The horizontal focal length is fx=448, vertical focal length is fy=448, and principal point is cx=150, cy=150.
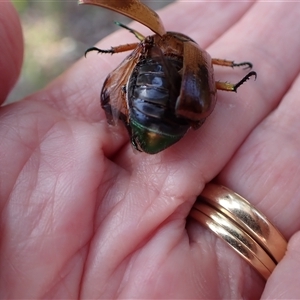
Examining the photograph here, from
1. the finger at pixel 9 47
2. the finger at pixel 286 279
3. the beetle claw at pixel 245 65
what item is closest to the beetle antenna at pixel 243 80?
the beetle claw at pixel 245 65

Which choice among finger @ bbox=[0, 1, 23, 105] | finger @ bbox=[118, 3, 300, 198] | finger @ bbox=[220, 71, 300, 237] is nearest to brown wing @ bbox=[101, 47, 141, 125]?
finger @ bbox=[118, 3, 300, 198]

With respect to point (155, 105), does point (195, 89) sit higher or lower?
higher

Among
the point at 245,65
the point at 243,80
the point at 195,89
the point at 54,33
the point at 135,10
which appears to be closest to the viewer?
the point at 195,89

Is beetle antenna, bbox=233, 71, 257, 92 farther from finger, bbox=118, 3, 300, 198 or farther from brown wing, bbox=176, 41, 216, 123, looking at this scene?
brown wing, bbox=176, 41, 216, 123

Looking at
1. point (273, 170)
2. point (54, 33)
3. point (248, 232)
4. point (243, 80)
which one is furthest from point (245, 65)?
point (54, 33)

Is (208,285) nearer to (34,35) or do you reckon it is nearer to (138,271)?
(138,271)

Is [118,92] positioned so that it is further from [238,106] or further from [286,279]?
[286,279]

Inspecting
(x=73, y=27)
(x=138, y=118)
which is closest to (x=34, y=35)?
(x=73, y=27)
